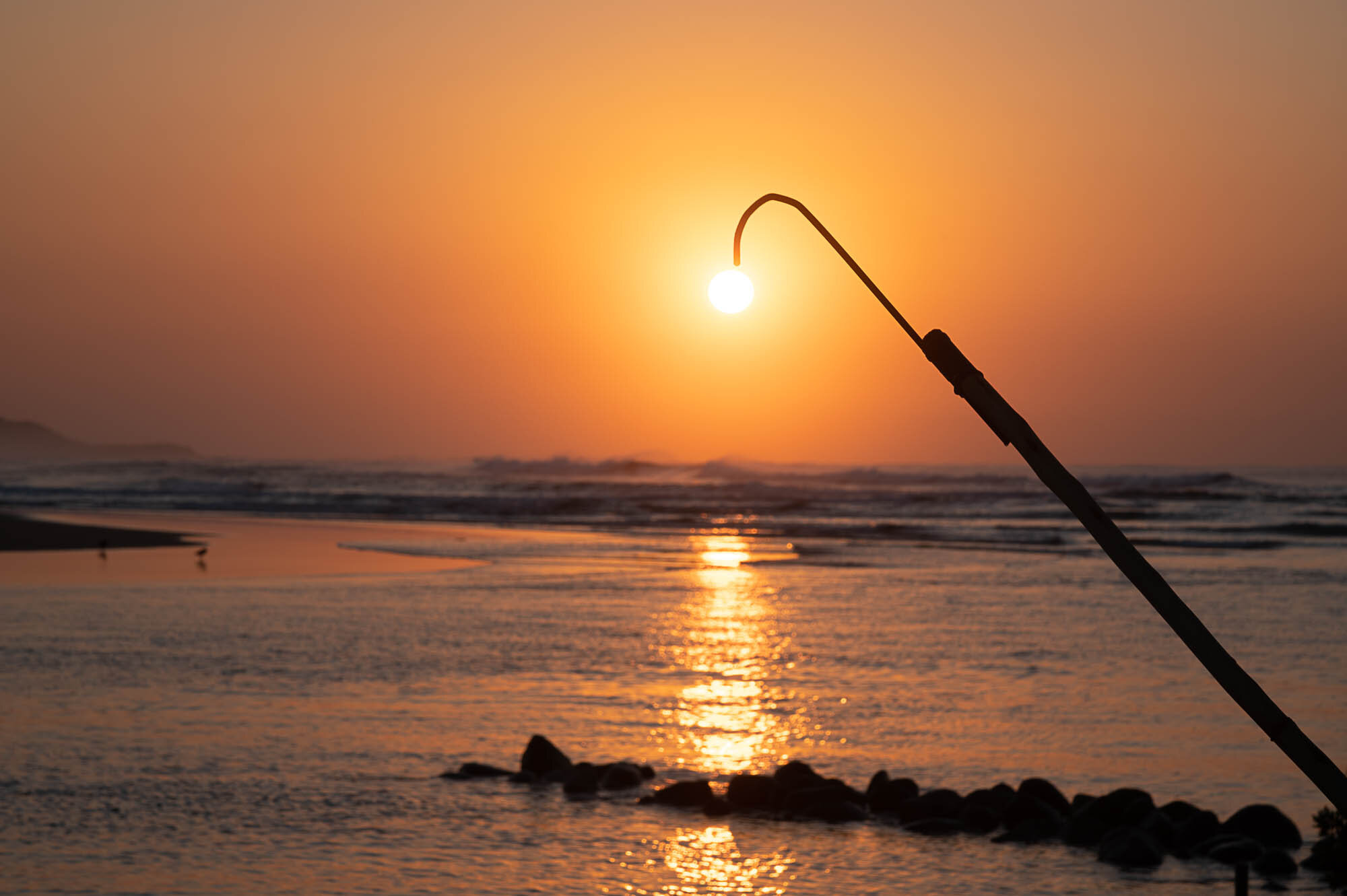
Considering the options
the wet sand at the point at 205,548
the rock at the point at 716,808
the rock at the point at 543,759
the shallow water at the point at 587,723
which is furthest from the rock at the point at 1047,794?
the wet sand at the point at 205,548

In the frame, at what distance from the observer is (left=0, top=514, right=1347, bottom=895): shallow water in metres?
9.87

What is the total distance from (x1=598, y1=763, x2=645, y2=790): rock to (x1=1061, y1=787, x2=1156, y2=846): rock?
3.61 metres

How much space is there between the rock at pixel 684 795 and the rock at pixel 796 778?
0.60 m

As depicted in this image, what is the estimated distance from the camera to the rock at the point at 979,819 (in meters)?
10.7

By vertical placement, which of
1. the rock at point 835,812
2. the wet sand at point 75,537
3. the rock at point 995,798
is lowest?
the rock at point 835,812

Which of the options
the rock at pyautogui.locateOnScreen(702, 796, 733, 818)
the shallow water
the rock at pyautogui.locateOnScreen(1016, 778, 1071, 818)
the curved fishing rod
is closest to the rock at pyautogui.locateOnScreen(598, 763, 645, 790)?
the shallow water

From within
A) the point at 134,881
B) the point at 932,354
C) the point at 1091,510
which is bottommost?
the point at 134,881

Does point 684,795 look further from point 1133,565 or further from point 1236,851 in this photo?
point 1133,565

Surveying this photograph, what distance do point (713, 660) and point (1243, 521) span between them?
43598mm

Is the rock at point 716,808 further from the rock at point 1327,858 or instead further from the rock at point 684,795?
the rock at point 1327,858

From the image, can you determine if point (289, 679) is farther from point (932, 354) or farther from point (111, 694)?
point (932, 354)

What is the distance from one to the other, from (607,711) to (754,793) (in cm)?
384

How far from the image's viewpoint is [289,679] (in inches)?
640

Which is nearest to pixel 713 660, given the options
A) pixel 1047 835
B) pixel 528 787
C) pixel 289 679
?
pixel 289 679
